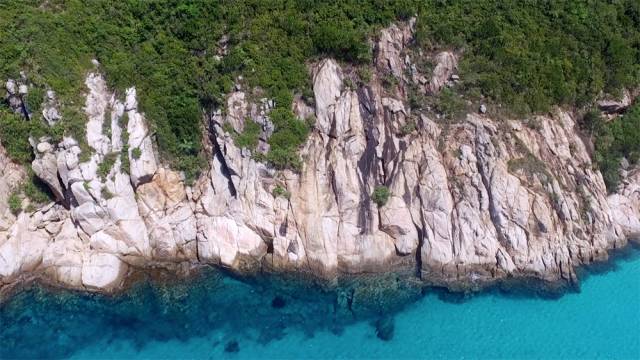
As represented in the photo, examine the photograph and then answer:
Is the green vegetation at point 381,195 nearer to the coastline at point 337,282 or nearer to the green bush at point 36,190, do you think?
the coastline at point 337,282

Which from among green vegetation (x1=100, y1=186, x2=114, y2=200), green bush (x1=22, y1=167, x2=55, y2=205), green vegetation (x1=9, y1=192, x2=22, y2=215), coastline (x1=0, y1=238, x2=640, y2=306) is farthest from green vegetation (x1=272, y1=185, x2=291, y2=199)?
green vegetation (x1=9, y1=192, x2=22, y2=215)

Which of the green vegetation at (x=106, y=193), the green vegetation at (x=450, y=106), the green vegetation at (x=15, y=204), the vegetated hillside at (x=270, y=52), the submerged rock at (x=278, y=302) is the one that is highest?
the vegetated hillside at (x=270, y=52)

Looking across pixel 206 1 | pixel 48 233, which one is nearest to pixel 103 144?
pixel 48 233

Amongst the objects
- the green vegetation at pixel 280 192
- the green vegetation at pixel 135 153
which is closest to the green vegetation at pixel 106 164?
the green vegetation at pixel 135 153

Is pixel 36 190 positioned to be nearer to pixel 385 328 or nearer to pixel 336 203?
pixel 336 203

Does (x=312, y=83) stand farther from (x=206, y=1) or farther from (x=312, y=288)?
(x=312, y=288)

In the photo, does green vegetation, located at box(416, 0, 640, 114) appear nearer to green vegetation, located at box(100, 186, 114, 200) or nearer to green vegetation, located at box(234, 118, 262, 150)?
green vegetation, located at box(234, 118, 262, 150)

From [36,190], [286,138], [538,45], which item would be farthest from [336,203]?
[36,190]
